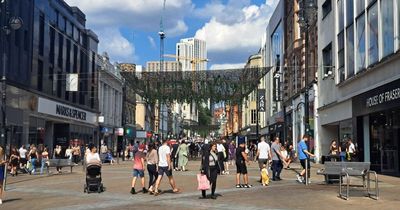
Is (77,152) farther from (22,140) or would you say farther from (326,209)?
(326,209)

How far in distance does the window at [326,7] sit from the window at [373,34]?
33.2ft

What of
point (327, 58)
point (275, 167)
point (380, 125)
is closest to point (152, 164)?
point (275, 167)

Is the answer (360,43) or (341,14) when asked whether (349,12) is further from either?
(360,43)

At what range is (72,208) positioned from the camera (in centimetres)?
1289

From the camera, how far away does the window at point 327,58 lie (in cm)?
3482

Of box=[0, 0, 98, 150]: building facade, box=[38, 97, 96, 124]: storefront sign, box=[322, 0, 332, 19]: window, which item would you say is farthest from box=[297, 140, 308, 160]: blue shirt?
box=[38, 97, 96, 124]: storefront sign

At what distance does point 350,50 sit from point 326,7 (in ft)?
26.3

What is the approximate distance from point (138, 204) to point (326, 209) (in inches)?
185

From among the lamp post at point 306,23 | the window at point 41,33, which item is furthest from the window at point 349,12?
the window at point 41,33

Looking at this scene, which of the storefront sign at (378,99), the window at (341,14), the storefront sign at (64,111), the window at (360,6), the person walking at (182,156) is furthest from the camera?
the storefront sign at (64,111)

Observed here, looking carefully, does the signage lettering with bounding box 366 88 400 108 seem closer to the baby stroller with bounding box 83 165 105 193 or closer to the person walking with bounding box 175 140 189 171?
the person walking with bounding box 175 140 189 171

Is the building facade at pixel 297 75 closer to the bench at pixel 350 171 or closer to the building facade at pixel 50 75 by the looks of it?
the building facade at pixel 50 75

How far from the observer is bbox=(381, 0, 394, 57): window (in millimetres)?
21573

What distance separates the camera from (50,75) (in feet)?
140
